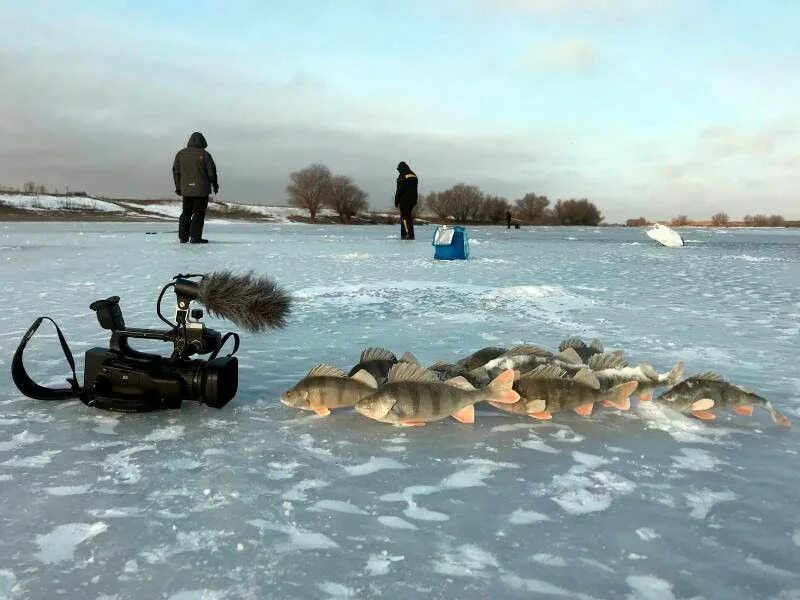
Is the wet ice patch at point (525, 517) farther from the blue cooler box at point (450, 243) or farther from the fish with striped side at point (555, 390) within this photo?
the blue cooler box at point (450, 243)

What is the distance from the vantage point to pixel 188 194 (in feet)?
47.2

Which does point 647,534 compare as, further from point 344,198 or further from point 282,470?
point 344,198

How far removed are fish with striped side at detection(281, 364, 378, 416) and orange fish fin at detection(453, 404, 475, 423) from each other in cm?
38

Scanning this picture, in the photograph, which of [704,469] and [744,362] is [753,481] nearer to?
[704,469]

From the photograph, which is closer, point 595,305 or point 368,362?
point 368,362

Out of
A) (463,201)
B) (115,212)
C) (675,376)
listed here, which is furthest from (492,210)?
(675,376)

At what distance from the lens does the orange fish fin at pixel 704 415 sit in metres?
2.61

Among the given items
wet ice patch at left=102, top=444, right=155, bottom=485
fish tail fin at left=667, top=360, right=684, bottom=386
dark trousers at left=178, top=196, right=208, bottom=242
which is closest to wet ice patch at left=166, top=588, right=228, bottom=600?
wet ice patch at left=102, top=444, right=155, bottom=485

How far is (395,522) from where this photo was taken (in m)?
1.72

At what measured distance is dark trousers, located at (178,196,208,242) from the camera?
14711 mm

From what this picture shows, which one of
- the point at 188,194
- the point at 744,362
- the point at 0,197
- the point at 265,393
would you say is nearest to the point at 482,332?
the point at 744,362

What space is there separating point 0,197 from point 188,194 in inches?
1812

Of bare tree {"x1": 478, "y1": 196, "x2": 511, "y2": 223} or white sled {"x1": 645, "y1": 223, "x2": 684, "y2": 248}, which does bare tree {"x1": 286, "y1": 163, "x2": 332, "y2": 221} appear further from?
white sled {"x1": 645, "y1": 223, "x2": 684, "y2": 248}

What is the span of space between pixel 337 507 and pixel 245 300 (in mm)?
1179
